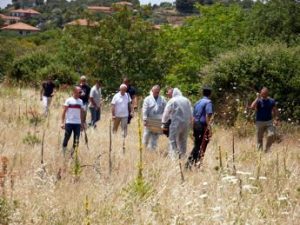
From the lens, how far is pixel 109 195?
602 centimetres

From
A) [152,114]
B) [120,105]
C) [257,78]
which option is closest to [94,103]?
[120,105]

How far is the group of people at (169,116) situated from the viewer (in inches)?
380

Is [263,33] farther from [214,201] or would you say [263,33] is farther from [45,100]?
[214,201]

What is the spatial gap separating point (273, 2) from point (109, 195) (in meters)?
35.9

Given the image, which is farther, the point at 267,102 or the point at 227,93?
the point at 227,93

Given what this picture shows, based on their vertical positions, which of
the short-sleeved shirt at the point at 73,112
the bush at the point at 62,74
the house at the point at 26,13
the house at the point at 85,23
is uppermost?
the house at the point at 26,13

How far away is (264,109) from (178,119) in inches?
151

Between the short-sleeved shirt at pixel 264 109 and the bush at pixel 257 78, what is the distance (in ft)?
16.7

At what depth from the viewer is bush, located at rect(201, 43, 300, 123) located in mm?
18453

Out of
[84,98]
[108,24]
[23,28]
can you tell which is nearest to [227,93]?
[84,98]

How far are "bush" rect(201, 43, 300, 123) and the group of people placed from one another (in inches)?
178

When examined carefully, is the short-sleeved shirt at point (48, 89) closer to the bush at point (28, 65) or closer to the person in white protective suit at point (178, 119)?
the person in white protective suit at point (178, 119)

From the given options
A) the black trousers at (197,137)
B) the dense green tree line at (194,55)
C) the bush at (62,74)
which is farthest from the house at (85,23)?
the black trousers at (197,137)

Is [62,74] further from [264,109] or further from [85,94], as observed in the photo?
[264,109]
